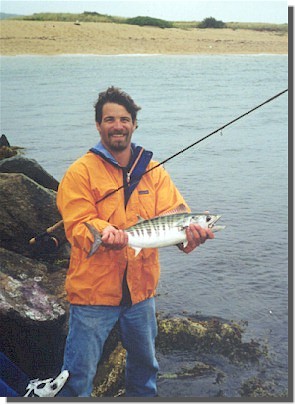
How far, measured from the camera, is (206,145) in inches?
149

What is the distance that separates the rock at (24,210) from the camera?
3375mm

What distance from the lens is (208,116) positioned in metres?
3.87

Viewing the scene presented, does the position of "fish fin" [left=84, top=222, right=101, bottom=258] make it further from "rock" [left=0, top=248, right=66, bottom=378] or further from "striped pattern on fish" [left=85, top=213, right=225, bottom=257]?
"rock" [left=0, top=248, right=66, bottom=378]

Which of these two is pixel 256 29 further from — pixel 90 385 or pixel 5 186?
pixel 90 385

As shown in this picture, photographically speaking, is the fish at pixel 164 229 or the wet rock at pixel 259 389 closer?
the fish at pixel 164 229

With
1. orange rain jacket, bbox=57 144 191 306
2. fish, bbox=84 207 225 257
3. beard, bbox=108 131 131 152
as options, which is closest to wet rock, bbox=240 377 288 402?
orange rain jacket, bbox=57 144 191 306

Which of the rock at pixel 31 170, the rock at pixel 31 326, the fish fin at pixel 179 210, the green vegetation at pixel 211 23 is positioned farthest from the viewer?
the green vegetation at pixel 211 23

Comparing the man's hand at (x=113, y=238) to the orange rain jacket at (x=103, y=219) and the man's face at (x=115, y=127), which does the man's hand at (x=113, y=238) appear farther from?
the man's face at (x=115, y=127)

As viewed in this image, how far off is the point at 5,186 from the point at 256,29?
7.80 feet

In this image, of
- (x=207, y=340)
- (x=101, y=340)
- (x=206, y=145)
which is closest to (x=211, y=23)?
(x=206, y=145)

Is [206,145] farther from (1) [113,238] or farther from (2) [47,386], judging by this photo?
(2) [47,386]

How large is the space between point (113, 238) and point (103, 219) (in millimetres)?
208

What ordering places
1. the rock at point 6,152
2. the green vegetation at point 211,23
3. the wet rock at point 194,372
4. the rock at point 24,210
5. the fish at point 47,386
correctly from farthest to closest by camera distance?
the rock at point 6,152, the green vegetation at point 211,23, the rock at point 24,210, the wet rock at point 194,372, the fish at point 47,386

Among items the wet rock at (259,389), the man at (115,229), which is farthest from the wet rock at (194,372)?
the man at (115,229)
